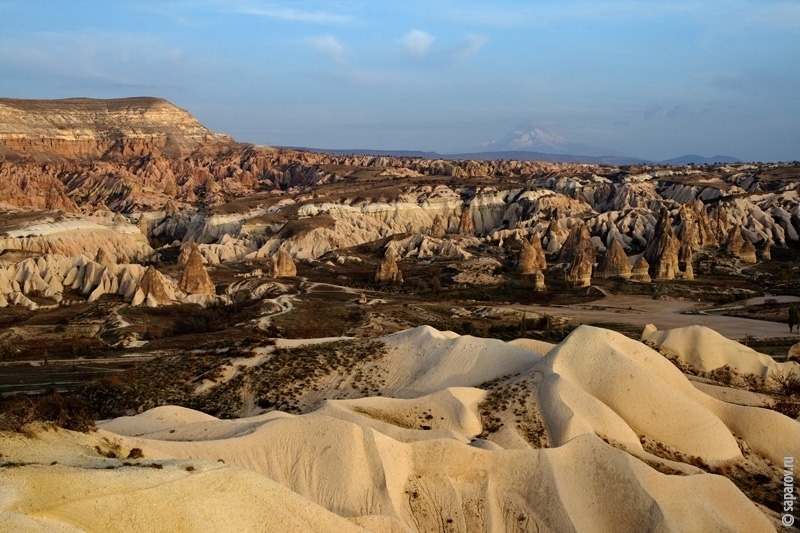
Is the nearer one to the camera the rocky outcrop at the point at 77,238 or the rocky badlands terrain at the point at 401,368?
the rocky badlands terrain at the point at 401,368

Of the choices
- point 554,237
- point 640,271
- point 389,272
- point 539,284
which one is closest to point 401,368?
point 539,284

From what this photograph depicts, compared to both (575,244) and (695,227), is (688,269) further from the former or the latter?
(575,244)

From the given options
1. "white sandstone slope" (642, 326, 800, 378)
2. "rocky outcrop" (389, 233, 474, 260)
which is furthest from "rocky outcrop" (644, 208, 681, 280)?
"white sandstone slope" (642, 326, 800, 378)

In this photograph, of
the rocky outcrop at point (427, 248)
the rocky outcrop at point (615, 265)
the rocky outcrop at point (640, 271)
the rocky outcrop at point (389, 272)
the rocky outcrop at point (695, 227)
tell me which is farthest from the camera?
the rocky outcrop at point (427, 248)

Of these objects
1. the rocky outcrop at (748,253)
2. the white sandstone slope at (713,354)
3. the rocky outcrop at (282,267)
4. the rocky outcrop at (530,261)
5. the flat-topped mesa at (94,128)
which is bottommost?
the rocky outcrop at (282,267)

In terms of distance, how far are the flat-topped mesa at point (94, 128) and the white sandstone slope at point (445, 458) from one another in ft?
454

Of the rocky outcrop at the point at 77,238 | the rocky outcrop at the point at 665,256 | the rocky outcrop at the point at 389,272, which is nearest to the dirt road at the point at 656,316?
the rocky outcrop at the point at 665,256

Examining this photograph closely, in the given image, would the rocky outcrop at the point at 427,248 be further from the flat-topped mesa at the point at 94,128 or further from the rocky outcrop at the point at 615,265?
the flat-topped mesa at the point at 94,128

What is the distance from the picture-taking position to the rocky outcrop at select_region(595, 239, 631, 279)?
231ft

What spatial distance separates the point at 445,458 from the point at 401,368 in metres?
10.7

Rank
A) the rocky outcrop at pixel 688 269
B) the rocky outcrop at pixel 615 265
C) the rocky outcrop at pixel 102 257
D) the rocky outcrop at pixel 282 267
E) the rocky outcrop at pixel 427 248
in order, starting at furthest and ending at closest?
the rocky outcrop at pixel 427 248
the rocky outcrop at pixel 282 267
the rocky outcrop at pixel 102 257
the rocky outcrop at pixel 615 265
the rocky outcrop at pixel 688 269

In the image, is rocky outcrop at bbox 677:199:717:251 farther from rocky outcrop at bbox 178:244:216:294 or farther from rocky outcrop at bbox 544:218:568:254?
rocky outcrop at bbox 178:244:216:294

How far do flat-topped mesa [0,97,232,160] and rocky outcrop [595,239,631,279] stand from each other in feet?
380

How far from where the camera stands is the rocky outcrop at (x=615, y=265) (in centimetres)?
7050
